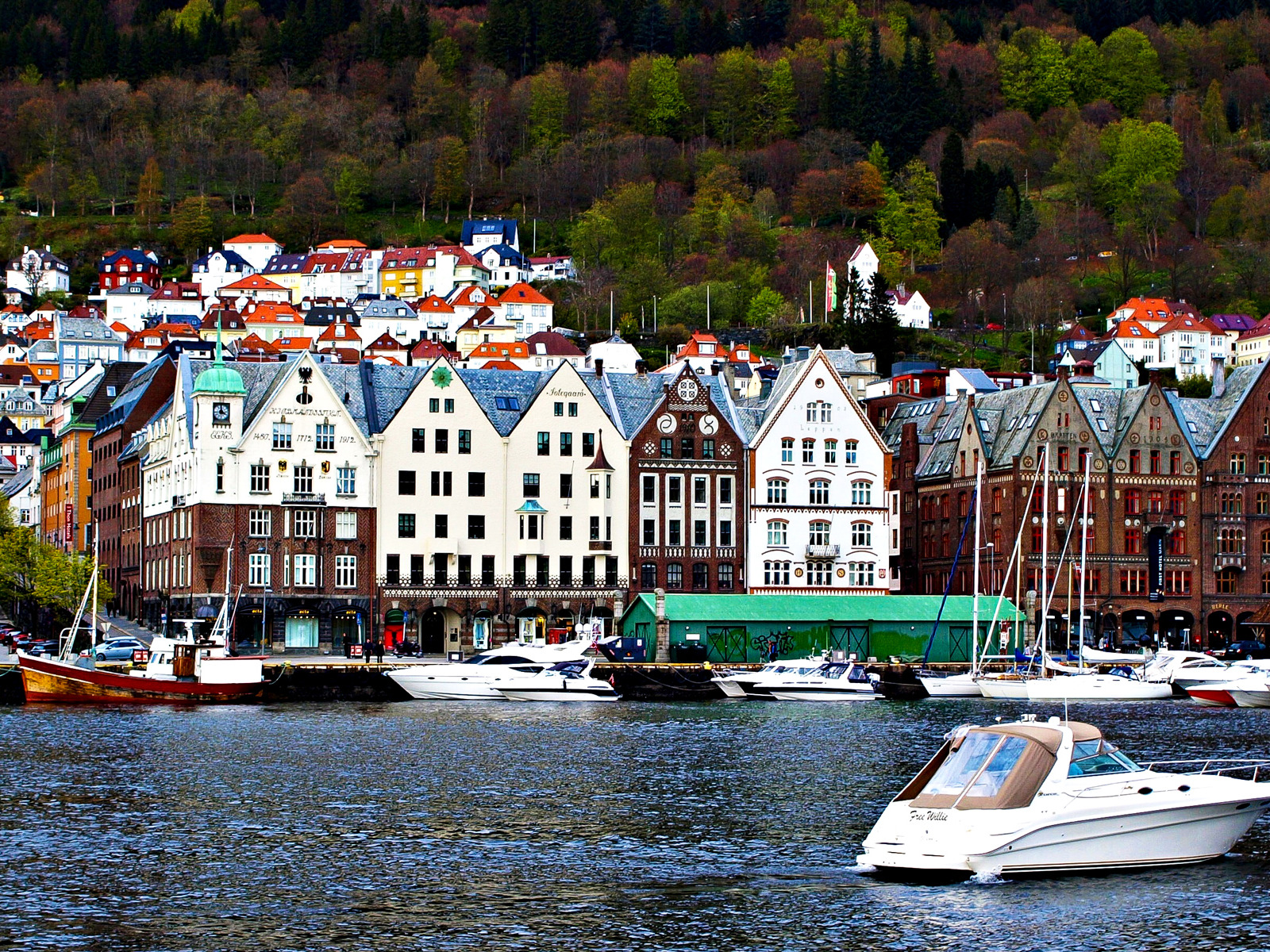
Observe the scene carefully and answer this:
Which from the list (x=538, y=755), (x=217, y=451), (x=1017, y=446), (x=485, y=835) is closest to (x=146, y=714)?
(x=538, y=755)

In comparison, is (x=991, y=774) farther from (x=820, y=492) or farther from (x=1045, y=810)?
(x=820, y=492)

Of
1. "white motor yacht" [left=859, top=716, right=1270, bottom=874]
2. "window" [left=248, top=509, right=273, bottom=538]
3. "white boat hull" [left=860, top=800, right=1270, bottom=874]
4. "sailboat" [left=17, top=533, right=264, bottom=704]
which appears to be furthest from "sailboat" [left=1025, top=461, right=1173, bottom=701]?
"white motor yacht" [left=859, top=716, right=1270, bottom=874]

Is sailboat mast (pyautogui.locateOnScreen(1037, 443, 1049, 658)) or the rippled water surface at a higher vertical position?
sailboat mast (pyautogui.locateOnScreen(1037, 443, 1049, 658))

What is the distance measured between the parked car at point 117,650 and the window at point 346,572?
11.3 m

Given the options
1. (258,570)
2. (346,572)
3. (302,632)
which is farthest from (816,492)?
(258,570)

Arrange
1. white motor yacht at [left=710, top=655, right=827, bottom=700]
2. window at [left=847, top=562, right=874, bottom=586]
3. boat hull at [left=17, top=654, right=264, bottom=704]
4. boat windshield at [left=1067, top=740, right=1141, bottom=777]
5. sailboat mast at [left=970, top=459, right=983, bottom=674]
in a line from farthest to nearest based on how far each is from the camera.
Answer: window at [left=847, top=562, right=874, bottom=586]
sailboat mast at [left=970, top=459, right=983, bottom=674]
white motor yacht at [left=710, top=655, right=827, bottom=700]
boat hull at [left=17, top=654, right=264, bottom=704]
boat windshield at [left=1067, top=740, right=1141, bottom=777]

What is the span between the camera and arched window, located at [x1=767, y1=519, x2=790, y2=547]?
125875 mm

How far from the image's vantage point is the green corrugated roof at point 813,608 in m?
114

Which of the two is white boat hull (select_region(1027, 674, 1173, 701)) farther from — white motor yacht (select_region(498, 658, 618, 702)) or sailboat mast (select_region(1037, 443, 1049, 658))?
white motor yacht (select_region(498, 658, 618, 702))

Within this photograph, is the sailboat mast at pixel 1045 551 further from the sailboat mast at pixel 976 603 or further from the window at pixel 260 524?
the window at pixel 260 524

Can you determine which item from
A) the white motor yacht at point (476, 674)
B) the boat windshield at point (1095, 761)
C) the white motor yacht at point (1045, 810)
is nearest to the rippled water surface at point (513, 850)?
the white motor yacht at point (1045, 810)

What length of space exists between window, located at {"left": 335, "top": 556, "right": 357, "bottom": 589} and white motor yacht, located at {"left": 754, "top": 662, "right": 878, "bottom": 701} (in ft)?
92.6

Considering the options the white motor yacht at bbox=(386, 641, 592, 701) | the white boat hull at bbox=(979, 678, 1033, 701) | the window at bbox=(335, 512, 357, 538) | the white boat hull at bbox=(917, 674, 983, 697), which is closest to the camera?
the white motor yacht at bbox=(386, 641, 592, 701)

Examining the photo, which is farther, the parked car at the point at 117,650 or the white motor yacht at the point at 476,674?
the parked car at the point at 117,650
